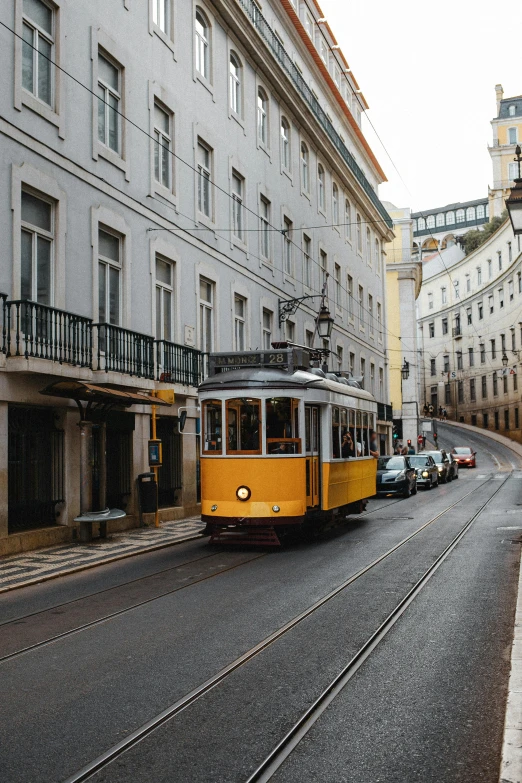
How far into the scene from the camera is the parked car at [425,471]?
1255 inches

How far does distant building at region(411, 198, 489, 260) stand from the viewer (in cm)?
12425

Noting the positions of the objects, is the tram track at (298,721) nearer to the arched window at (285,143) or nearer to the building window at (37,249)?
the building window at (37,249)

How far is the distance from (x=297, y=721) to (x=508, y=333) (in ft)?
236

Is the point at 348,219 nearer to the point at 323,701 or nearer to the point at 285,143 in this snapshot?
the point at 285,143

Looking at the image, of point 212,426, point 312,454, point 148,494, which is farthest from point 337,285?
point 212,426

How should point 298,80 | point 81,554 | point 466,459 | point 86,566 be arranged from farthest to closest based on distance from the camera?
1. point 466,459
2. point 298,80
3. point 81,554
4. point 86,566

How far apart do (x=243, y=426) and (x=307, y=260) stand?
65.8ft

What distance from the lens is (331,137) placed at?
116ft

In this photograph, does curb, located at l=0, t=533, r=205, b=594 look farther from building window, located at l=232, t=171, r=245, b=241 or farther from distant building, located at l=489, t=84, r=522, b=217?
distant building, located at l=489, t=84, r=522, b=217

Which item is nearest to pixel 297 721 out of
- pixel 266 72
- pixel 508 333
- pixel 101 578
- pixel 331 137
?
pixel 101 578

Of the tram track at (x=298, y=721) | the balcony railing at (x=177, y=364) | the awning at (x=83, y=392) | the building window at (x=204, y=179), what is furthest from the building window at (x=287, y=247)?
the tram track at (x=298, y=721)

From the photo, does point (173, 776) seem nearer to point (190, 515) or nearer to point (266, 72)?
point (190, 515)

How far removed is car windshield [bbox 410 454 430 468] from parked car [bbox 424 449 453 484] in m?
3.37

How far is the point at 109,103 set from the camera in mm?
17953
